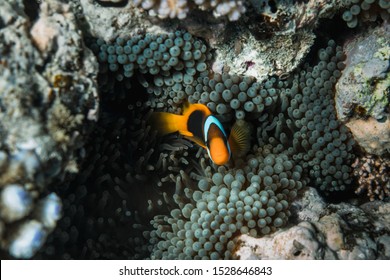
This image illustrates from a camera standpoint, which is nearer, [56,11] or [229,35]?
[56,11]

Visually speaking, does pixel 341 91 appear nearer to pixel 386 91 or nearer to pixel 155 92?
pixel 386 91

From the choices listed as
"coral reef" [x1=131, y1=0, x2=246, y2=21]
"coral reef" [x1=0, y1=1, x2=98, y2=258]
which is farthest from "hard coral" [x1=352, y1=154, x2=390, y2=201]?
"coral reef" [x1=0, y1=1, x2=98, y2=258]

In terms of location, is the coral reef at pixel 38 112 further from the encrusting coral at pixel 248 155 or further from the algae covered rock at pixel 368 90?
the algae covered rock at pixel 368 90

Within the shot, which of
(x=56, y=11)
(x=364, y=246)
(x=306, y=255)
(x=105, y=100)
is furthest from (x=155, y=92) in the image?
(x=364, y=246)

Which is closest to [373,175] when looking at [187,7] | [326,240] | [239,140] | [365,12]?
[326,240]

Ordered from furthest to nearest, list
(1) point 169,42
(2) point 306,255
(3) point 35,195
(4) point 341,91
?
(4) point 341,91, (1) point 169,42, (2) point 306,255, (3) point 35,195

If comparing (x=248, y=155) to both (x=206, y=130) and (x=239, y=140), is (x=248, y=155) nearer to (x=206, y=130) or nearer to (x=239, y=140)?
(x=239, y=140)

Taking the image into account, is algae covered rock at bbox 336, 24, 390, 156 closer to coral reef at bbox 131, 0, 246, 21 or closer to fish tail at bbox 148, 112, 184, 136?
coral reef at bbox 131, 0, 246, 21
